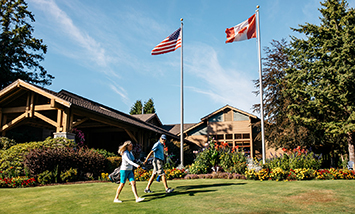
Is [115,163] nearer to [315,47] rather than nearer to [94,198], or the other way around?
[94,198]

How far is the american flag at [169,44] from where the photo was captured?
17.4 meters

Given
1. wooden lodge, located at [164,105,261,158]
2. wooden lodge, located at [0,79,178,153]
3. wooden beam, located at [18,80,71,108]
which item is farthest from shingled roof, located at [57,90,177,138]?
wooden lodge, located at [164,105,261,158]

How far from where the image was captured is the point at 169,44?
17766mm

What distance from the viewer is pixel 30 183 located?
11109 mm

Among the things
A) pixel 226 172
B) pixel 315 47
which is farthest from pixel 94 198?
pixel 315 47

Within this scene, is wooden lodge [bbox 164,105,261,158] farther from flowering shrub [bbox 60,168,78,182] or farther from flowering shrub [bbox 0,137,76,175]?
flowering shrub [bbox 60,168,78,182]

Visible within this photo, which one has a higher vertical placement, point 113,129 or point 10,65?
point 10,65

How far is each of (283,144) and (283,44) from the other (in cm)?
881

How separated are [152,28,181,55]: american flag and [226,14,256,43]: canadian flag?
3413mm

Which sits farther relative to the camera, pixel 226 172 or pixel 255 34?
pixel 255 34

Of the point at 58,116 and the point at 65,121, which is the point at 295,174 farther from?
the point at 58,116

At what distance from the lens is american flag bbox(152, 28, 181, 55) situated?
17.4 metres

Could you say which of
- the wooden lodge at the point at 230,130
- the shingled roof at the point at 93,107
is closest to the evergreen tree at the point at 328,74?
the wooden lodge at the point at 230,130

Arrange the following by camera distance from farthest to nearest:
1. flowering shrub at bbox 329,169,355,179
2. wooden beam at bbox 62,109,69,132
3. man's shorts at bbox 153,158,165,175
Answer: wooden beam at bbox 62,109,69,132
flowering shrub at bbox 329,169,355,179
man's shorts at bbox 153,158,165,175
